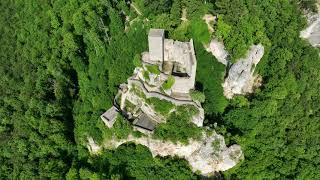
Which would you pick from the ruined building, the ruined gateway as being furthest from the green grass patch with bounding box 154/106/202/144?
the ruined building

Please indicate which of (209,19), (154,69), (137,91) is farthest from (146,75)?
(209,19)

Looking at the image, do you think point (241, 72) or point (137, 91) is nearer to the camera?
point (137, 91)

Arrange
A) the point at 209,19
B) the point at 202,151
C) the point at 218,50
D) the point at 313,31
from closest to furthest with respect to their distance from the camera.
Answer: the point at 202,151
the point at 218,50
the point at 209,19
the point at 313,31

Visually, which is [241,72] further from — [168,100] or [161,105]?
[161,105]

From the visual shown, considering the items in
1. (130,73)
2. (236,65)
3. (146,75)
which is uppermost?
(236,65)

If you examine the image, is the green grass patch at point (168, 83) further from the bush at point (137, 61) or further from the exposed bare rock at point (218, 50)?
the exposed bare rock at point (218, 50)

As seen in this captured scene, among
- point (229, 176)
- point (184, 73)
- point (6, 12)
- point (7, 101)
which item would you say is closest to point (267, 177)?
point (229, 176)

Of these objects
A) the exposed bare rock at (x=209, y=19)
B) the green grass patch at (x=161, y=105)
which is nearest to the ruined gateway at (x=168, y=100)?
the green grass patch at (x=161, y=105)

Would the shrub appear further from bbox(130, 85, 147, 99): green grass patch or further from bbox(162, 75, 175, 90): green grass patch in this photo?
bbox(130, 85, 147, 99): green grass patch
